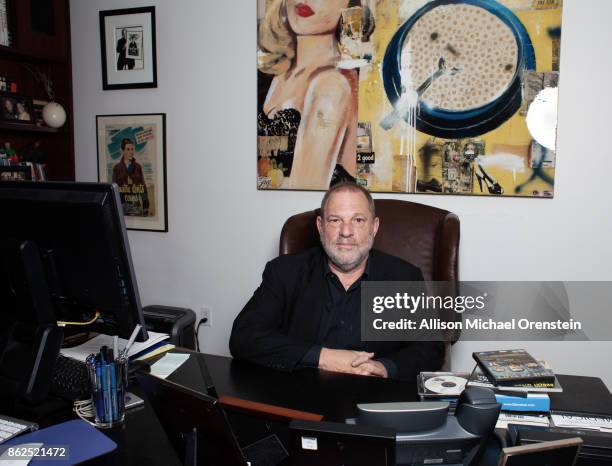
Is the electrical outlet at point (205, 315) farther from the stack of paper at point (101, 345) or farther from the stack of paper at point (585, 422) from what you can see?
the stack of paper at point (585, 422)

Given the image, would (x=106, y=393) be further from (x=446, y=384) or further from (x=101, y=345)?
(x=446, y=384)

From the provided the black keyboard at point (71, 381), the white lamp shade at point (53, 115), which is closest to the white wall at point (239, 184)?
the white lamp shade at point (53, 115)

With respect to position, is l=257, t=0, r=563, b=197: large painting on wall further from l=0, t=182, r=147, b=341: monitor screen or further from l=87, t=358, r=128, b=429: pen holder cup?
l=87, t=358, r=128, b=429: pen holder cup

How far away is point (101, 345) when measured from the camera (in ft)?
5.01

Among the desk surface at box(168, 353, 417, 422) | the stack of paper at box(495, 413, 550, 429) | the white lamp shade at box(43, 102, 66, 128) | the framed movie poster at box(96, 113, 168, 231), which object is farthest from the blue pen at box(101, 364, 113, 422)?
the white lamp shade at box(43, 102, 66, 128)

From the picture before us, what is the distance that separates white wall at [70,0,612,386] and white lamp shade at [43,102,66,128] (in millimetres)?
166

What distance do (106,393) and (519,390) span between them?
0.90m

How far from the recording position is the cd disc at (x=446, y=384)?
1.19m

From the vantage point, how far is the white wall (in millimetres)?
2402

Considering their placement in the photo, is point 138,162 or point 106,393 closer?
point 106,393

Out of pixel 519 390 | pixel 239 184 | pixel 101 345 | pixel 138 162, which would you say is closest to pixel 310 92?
pixel 239 184

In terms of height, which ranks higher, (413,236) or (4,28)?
(4,28)

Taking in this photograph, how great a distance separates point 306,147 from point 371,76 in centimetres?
50

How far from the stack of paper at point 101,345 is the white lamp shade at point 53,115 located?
2133 mm
